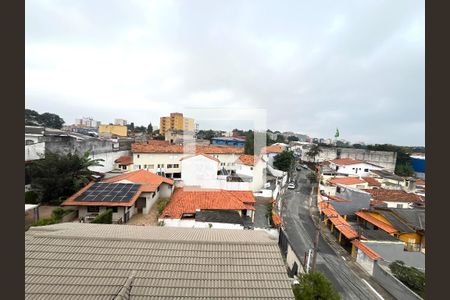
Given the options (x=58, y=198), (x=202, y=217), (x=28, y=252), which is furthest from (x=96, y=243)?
(x=58, y=198)

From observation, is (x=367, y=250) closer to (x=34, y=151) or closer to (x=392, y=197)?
(x=392, y=197)

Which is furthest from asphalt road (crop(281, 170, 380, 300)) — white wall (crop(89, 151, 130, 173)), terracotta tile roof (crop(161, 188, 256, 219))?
white wall (crop(89, 151, 130, 173))

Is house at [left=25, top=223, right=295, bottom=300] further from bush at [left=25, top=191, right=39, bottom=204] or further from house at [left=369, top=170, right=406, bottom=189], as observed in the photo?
house at [left=369, top=170, right=406, bottom=189]

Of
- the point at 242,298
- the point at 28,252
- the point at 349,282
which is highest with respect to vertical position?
the point at 28,252

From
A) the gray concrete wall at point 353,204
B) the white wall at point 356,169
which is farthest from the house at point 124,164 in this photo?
the white wall at point 356,169

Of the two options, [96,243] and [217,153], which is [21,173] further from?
[217,153]

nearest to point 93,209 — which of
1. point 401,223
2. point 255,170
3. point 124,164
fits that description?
point 124,164
